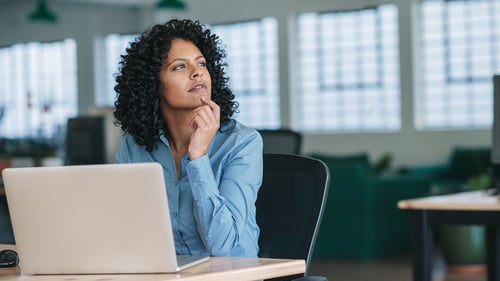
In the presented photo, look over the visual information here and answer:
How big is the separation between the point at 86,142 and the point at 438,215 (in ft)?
10.3

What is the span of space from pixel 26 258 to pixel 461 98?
1011 centimetres

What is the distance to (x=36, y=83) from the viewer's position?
1563 cm

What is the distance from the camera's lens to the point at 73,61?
14.9m

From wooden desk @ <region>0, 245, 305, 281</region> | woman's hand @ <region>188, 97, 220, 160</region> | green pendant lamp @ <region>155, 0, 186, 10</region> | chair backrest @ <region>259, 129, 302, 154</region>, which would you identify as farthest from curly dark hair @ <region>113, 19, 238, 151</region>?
green pendant lamp @ <region>155, 0, 186, 10</region>

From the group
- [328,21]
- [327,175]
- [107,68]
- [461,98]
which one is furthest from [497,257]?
[107,68]

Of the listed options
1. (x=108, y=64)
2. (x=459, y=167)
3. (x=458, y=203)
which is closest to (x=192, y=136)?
(x=458, y=203)

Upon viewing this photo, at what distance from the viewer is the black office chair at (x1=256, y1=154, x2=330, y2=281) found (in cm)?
223

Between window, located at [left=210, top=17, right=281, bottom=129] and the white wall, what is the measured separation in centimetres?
22

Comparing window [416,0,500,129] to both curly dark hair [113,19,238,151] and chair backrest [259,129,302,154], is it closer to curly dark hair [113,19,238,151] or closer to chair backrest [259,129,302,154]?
chair backrest [259,129,302,154]

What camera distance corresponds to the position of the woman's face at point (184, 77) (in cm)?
224

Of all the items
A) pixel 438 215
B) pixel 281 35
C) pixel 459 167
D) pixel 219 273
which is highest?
pixel 281 35

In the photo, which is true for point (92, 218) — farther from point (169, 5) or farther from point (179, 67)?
point (169, 5)

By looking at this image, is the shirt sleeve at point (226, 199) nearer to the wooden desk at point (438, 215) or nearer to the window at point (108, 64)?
the wooden desk at point (438, 215)

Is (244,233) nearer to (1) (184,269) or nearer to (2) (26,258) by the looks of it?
(1) (184,269)
